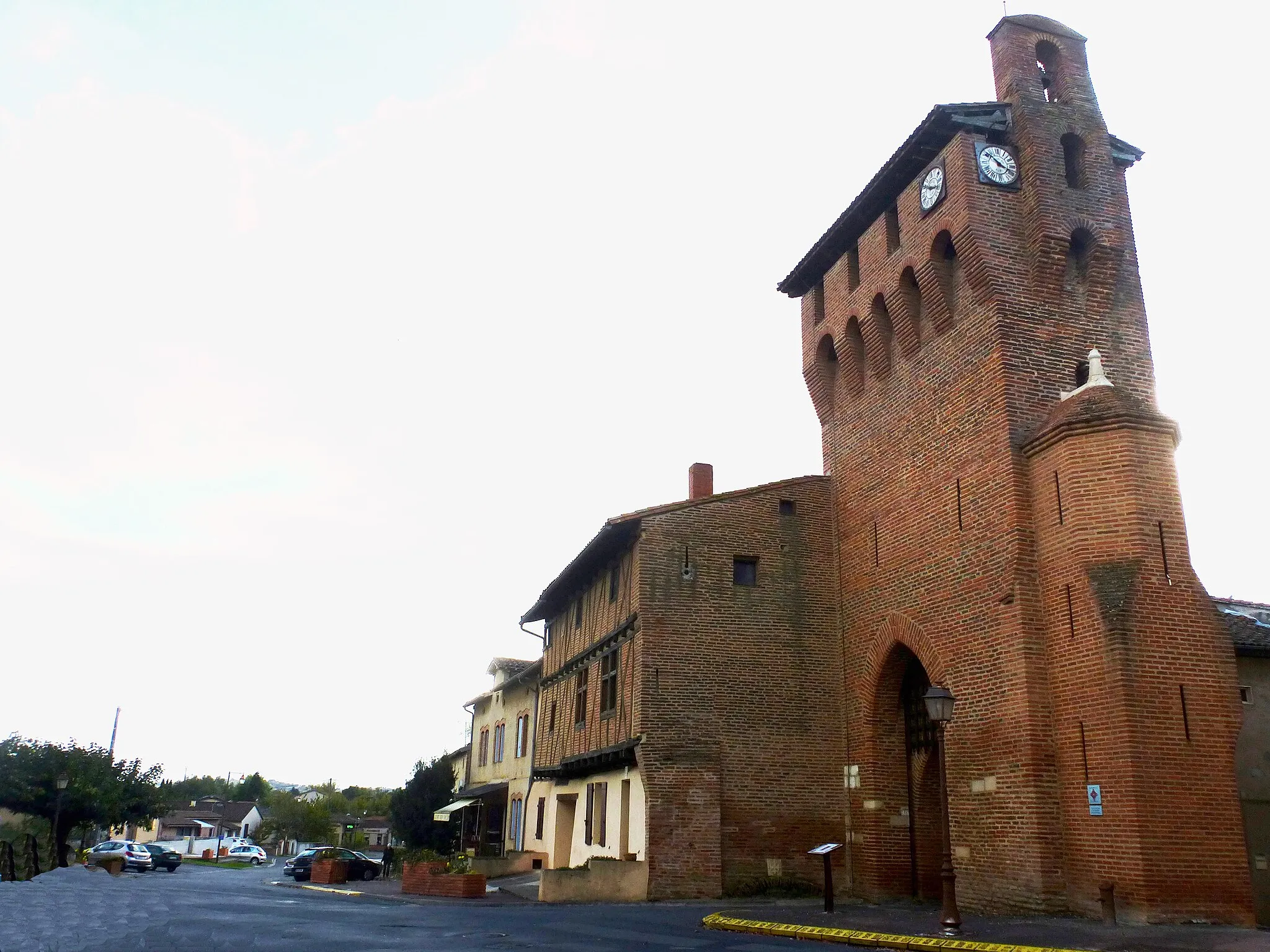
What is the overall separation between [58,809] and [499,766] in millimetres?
Result: 17686

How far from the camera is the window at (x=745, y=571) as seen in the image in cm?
2242

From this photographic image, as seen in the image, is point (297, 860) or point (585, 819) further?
point (297, 860)

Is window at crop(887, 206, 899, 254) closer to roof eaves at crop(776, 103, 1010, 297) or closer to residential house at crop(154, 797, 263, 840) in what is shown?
roof eaves at crop(776, 103, 1010, 297)

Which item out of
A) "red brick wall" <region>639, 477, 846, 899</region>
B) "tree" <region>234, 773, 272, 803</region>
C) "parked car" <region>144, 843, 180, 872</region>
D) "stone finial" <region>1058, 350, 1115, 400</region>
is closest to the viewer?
"stone finial" <region>1058, 350, 1115, 400</region>

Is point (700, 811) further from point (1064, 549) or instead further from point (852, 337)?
point (852, 337)

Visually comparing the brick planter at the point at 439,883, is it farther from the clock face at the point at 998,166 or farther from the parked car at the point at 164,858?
the parked car at the point at 164,858

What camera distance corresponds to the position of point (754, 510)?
22.9 meters

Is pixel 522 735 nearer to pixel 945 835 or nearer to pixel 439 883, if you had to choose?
pixel 439 883

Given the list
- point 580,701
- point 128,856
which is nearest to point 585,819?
point 580,701

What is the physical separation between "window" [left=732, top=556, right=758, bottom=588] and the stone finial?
7676 mm

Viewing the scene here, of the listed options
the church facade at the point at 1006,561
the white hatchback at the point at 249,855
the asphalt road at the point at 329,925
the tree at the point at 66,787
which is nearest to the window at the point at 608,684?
the church facade at the point at 1006,561

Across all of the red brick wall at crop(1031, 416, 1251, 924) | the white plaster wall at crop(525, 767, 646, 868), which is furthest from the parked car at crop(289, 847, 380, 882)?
the red brick wall at crop(1031, 416, 1251, 924)

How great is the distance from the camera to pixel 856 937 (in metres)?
13.1

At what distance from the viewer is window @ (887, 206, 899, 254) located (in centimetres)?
2138
